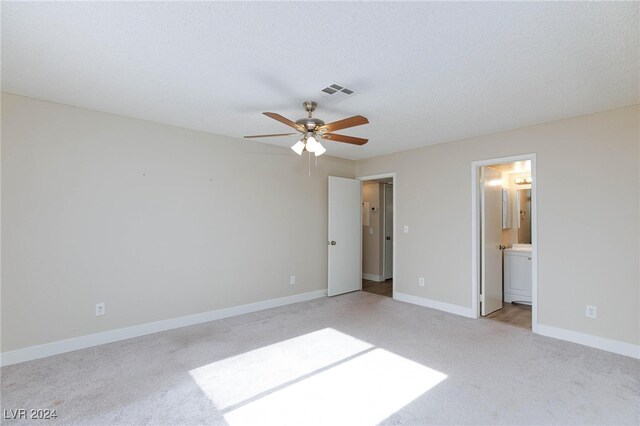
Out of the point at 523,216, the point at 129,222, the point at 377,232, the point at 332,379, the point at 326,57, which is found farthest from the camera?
the point at 377,232

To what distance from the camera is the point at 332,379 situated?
253 centimetres

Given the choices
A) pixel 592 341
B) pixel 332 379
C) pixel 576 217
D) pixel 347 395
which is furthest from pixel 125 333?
pixel 576 217

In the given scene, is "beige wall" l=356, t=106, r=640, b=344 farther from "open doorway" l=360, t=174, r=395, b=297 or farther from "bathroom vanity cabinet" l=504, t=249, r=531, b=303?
"open doorway" l=360, t=174, r=395, b=297

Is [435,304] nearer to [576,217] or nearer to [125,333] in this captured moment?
[576,217]

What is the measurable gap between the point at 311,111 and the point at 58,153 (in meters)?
2.54

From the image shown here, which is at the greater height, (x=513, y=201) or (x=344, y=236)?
(x=513, y=201)

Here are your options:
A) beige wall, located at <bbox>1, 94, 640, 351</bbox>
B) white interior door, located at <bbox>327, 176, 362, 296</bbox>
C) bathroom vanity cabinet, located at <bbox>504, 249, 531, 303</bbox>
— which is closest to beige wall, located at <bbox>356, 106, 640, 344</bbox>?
beige wall, located at <bbox>1, 94, 640, 351</bbox>

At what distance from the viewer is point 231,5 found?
1.64 meters

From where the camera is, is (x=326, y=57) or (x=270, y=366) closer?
(x=326, y=57)

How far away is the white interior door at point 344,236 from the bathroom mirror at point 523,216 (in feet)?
9.16

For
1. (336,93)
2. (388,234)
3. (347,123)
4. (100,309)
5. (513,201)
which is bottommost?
(100,309)

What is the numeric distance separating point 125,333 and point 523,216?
6.16m

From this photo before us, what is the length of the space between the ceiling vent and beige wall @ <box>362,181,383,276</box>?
392cm

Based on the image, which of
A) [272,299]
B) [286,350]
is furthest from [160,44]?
[272,299]
